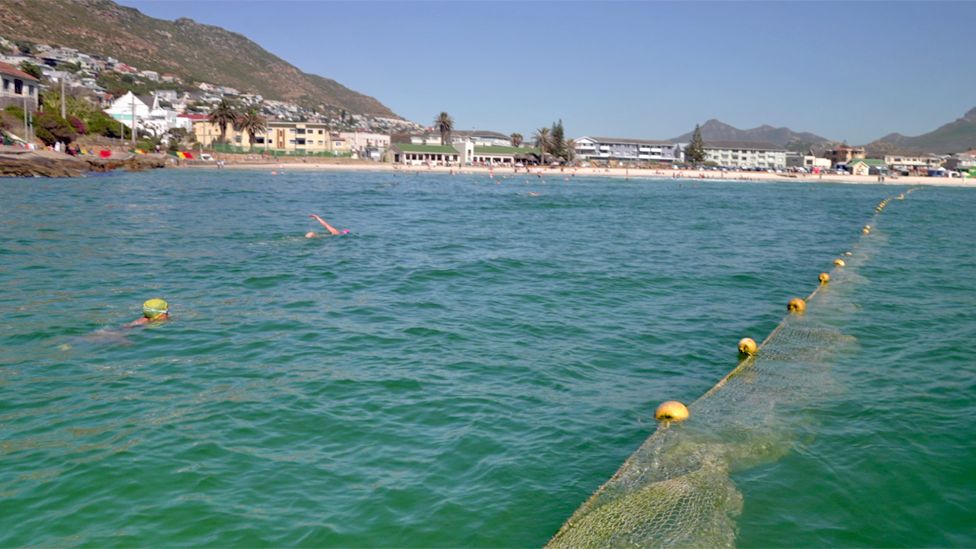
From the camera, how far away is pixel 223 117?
367ft

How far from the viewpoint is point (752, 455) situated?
8.20 metres

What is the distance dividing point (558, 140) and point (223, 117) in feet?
233

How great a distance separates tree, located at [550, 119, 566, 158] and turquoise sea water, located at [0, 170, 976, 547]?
126358 millimetres

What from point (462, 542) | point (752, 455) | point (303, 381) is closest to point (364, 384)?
point (303, 381)

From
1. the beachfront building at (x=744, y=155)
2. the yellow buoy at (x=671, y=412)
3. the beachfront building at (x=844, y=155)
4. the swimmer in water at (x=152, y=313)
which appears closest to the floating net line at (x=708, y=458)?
the yellow buoy at (x=671, y=412)

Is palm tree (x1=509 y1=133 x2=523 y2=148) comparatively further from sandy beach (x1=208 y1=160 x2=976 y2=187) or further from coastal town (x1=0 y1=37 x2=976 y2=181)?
sandy beach (x1=208 y1=160 x2=976 y2=187)

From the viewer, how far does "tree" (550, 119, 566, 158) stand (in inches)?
5822

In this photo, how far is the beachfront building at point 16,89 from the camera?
66500 mm

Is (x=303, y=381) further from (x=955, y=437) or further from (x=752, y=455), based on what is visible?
(x=955, y=437)

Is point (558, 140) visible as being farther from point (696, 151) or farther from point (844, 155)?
point (844, 155)

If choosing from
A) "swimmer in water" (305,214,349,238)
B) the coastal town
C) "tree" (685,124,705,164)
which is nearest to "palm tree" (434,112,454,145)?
the coastal town

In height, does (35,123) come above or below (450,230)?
above

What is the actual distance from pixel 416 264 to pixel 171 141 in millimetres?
99406

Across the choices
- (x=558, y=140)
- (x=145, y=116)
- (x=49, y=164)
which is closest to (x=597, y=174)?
(x=558, y=140)
